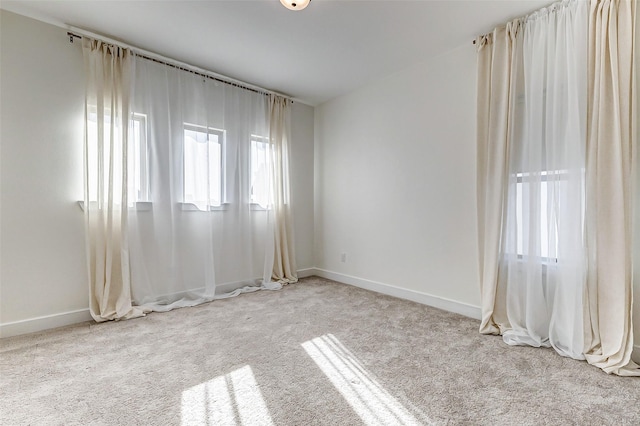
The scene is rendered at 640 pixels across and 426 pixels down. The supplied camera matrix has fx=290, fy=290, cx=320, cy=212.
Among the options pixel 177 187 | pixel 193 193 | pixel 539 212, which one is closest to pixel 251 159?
pixel 193 193

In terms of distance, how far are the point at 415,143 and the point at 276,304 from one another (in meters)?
2.28

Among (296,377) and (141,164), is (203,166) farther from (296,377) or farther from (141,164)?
(296,377)

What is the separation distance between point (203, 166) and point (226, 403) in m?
2.46

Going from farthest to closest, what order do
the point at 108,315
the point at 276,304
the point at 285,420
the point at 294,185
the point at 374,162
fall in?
the point at 294,185 → the point at 374,162 → the point at 276,304 → the point at 108,315 → the point at 285,420

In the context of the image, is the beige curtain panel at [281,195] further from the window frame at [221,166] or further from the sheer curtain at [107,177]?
the sheer curtain at [107,177]

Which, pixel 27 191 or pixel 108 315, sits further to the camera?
pixel 108 315

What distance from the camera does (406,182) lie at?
128 inches

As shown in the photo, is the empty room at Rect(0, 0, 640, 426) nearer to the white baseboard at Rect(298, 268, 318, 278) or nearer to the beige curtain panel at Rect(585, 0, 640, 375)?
the beige curtain panel at Rect(585, 0, 640, 375)

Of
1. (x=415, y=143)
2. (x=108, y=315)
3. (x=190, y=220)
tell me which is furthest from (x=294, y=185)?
(x=108, y=315)

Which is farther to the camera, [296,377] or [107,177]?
[107,177]

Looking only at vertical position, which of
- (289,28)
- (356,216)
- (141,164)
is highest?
(289,28)

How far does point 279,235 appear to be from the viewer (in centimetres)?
388

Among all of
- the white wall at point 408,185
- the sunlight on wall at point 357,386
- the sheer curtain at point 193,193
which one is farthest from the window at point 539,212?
the sheer curtain at point 193,193

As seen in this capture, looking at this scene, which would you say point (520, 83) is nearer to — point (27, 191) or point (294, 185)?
point (294, 185)
